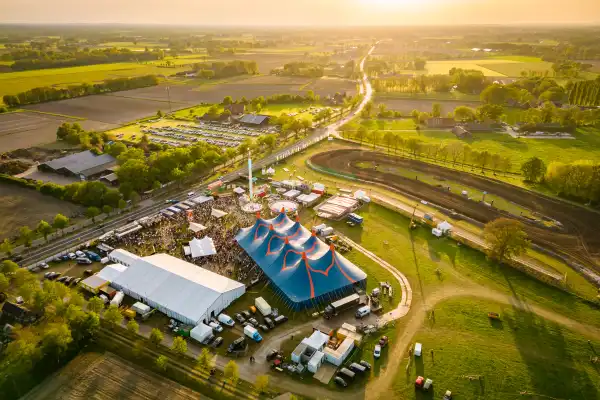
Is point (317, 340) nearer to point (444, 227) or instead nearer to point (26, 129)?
point (444, 227)

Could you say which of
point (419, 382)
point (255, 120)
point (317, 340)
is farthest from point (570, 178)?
point (255, 120)

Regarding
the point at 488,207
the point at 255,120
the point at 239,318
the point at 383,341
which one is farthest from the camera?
the point at 255,120

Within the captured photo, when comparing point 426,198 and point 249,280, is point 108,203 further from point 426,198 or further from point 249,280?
point 426,198

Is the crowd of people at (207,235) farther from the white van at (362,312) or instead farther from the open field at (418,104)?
the open field at (418,104)

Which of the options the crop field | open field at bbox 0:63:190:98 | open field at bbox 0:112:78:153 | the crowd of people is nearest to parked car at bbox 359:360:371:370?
the crowd of people

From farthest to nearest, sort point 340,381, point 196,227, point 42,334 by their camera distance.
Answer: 1. point 196,227
2. point 42,334
3. point 340,381

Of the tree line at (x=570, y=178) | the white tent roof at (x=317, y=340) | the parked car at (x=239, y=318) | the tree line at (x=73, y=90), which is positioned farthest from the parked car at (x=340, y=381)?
the tree line at (x=73, y=90)

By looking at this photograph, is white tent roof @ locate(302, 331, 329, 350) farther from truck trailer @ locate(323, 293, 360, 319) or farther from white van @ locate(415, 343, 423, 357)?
white van @ locate(415, 343, 423, 357)
